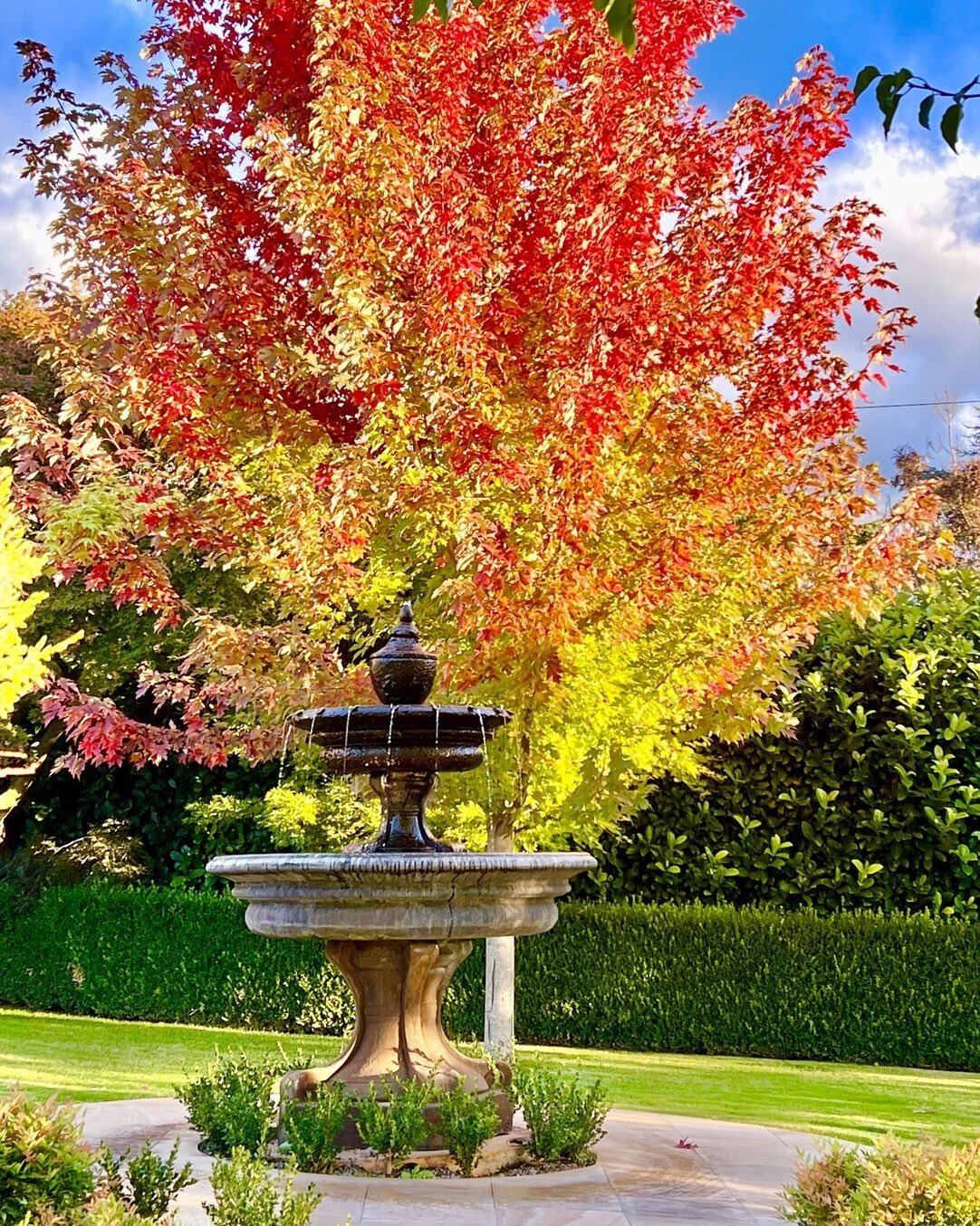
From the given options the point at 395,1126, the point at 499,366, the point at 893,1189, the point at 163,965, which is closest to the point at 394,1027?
the point at 395,1126

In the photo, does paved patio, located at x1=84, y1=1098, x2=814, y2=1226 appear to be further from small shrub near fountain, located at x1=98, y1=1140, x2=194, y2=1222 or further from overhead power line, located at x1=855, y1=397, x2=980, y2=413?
overhead power line, located at x1=855, y1=397, x2=980, y2=413

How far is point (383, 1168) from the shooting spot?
6.04 metres

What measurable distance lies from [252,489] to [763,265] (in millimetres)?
3597

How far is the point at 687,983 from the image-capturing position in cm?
1219

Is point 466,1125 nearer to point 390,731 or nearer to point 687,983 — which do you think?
point 390,731

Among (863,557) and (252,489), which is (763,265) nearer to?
(863,557)

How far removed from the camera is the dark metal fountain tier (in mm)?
6801

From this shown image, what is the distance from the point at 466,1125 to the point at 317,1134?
671mm

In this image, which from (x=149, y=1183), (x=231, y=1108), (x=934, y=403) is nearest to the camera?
(x=149, y=1183)

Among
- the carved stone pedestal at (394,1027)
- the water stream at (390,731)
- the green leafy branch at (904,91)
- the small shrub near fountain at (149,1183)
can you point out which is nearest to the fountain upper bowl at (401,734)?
the water stream at (390,731)

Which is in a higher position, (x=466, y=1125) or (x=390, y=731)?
(x=390, y=731)

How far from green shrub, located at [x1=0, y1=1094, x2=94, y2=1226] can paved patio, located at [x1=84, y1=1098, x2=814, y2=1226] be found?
2.47ft

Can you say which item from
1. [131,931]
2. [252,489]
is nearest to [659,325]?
[252,489]

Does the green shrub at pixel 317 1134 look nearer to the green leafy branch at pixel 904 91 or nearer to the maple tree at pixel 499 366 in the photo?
the maple tree at pixel 499 366
